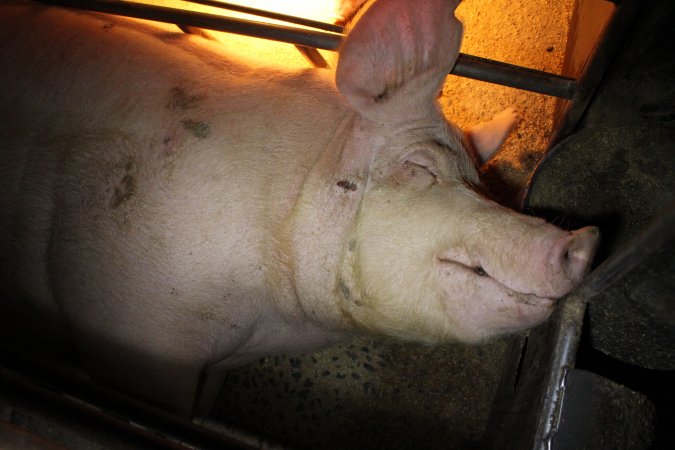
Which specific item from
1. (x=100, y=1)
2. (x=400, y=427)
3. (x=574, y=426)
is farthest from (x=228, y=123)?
(x=400, y=427)

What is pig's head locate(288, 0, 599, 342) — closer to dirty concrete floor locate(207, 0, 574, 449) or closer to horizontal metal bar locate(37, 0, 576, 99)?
horizontal metal bar locate(37, 0, 576, 99)

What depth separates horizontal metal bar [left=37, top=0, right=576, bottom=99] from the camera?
6.79 ft

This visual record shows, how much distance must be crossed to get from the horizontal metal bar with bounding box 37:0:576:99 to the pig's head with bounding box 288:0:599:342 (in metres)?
0.42

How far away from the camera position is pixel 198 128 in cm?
179

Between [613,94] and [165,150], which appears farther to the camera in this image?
[613,94]

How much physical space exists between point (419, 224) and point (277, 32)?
1.17 m

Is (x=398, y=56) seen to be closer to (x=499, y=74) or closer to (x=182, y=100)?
(x=499, y=74)

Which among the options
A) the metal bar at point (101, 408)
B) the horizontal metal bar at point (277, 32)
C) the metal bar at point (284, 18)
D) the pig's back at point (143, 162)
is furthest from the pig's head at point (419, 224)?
the metal bar at point (284, 18)

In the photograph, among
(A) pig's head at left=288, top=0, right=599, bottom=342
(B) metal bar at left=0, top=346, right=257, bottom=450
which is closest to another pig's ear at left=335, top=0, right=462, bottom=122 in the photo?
(A) pig's head at left=288, top=0, right=599, bottom=342

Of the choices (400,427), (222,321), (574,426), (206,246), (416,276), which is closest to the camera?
(574,426)

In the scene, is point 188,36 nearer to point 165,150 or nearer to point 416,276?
point 165,150

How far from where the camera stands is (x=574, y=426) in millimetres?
1337

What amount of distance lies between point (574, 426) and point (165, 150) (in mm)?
1662

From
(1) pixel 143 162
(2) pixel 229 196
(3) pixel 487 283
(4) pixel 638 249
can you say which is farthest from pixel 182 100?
(4) pixel 638 249
